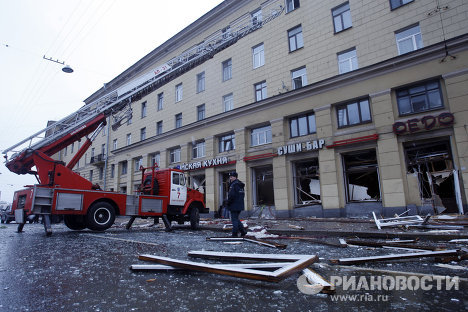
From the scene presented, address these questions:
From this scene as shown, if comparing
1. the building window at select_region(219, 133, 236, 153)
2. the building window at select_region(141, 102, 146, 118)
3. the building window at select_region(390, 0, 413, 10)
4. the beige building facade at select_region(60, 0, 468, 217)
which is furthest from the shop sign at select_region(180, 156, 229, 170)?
the building window at select_region(390, 0, 413, 10)

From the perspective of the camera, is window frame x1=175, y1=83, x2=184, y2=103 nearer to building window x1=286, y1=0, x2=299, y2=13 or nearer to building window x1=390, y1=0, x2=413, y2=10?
building window x1=286, y1=0, x2=299, y2=13

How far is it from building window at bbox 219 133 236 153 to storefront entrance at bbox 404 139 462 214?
37.3 ft

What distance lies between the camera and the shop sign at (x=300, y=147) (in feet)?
51.1

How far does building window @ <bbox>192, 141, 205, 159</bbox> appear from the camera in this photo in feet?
73.9

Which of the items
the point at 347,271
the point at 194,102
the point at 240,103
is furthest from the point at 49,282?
the point at 194,102

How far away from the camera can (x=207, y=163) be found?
69.2 ft

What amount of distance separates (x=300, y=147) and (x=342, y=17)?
28.7 ft

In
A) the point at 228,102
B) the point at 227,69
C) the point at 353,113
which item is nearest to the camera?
the point at 353,113

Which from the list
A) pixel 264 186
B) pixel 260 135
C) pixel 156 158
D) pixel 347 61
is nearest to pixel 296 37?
pixel 347 61

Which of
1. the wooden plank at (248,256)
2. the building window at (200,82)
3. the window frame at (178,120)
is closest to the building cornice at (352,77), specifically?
the window frame at (178,120)

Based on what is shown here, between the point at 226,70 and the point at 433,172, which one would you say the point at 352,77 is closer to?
the point at 433,172

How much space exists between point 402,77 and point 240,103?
35.0ft

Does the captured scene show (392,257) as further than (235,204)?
No

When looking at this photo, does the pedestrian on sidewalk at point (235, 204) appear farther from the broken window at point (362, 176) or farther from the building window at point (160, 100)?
the building window at point (160, 100)
